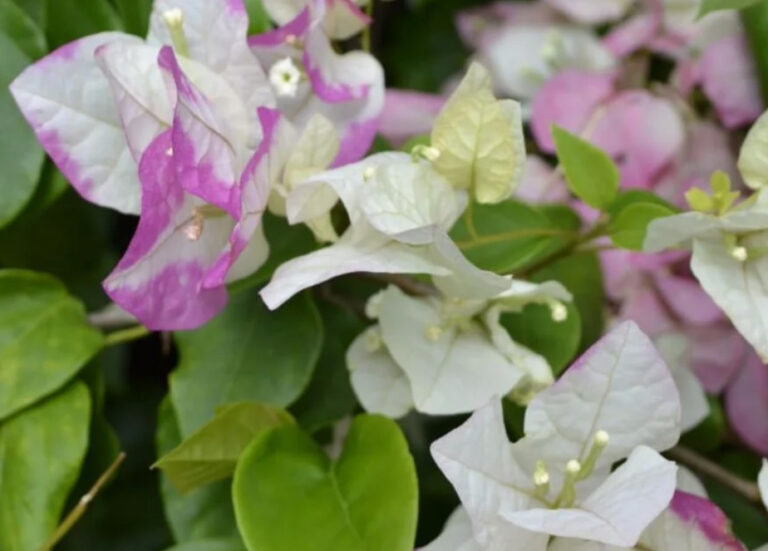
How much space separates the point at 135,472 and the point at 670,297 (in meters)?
0.36

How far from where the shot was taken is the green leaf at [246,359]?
0.49 m

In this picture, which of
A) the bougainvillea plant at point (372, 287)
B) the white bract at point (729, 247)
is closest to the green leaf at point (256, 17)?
the bougainvillea plant at point (372, 287)

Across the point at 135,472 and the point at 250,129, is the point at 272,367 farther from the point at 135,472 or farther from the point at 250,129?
the point at 135,472

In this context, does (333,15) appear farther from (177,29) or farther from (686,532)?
(686,532)

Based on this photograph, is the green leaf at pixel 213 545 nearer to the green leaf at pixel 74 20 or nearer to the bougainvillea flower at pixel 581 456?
the bougainvillea flower at pixel 581 456

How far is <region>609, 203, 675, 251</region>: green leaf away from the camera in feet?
1.47

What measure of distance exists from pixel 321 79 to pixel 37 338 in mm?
187

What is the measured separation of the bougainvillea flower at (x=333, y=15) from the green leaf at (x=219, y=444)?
178 mm

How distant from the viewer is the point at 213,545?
0.47m

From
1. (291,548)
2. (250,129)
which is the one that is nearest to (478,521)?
(291,548)

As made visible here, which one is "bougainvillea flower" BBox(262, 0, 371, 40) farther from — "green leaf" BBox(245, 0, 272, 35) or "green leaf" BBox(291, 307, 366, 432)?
"green leaf" BBox(291, 307, 366, 432)

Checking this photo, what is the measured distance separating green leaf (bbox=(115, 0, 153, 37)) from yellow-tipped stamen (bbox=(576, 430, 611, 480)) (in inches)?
11.3

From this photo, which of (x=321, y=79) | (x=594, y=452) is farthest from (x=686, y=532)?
(x=321, y=79)

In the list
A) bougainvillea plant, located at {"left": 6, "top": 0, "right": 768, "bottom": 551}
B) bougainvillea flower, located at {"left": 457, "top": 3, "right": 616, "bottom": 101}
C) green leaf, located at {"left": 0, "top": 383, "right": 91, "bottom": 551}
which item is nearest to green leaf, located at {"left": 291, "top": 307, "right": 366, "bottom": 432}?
bougainvillea plant, located at {"left": 6, "top": 0, "right": 768, "bottom": 551}
